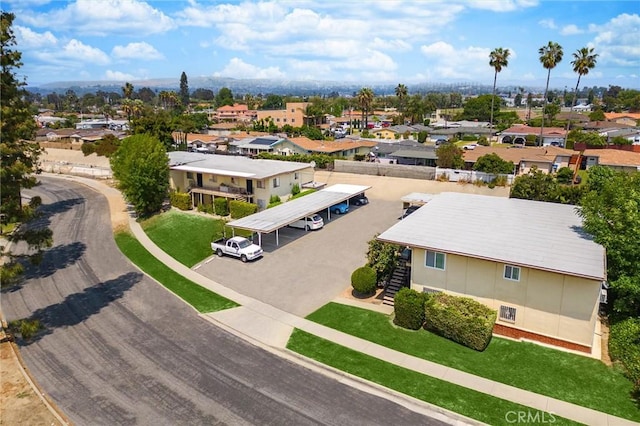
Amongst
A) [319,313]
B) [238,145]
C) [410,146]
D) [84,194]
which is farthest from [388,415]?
[238,145]

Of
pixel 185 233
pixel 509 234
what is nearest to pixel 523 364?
pixel 509 234

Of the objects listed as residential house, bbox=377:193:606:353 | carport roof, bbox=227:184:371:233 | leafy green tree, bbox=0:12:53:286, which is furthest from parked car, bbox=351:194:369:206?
leafy green tree, bbox=0:12:53:286

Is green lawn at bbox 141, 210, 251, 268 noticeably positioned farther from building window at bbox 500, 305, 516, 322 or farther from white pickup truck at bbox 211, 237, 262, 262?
building window at bbox 500, 305, 516, 322

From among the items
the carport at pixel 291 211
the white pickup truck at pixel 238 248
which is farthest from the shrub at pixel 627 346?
the white pickup truck at pixel 238 248

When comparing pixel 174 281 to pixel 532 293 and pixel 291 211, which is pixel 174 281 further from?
pixel 532 293

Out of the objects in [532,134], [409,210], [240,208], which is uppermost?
[532,134]
